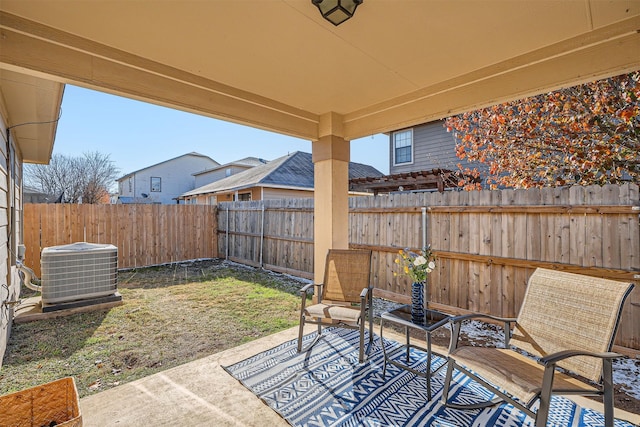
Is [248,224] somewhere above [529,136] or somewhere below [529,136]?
below

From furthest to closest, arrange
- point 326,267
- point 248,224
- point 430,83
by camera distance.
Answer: point 248,224 → point 326,267 → point 430,83

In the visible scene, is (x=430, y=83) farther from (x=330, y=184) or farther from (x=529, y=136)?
(x=529, y=136)

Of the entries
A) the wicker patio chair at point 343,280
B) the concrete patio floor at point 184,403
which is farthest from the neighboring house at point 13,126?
the wicker patio chair at point 343,280

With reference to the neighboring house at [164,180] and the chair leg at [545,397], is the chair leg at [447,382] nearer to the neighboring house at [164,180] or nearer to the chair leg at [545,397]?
the chair leg at [545,397]

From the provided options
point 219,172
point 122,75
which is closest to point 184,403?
point 122,75

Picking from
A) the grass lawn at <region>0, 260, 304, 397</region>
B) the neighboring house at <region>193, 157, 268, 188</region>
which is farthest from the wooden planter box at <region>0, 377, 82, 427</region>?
the neighboring house at <region>193, 157, 268, 188</region>

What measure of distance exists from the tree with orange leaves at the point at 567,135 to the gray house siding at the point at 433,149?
10.2 feet

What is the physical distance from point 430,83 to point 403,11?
1278mm

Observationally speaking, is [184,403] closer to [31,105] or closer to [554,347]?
[554,347]

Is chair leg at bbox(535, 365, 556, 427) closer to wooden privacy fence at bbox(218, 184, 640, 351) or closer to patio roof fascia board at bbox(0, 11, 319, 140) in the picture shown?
wooden privacy fence at bbox(218, 184, 640, 351)

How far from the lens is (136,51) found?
2412 millimetres

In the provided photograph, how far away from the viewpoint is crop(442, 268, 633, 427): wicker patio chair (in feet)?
5.75

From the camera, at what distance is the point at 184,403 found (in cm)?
232

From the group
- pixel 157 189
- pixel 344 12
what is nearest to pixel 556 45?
pixel 344 12
